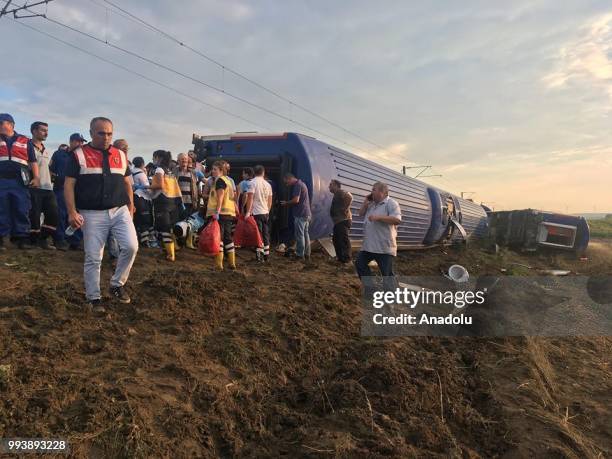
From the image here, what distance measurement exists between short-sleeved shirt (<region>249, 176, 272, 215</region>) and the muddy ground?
216 centimetres

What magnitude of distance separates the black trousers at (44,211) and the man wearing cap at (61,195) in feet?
0.43

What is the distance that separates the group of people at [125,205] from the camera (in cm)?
370

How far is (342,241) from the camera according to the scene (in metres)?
7.57

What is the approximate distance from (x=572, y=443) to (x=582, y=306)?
204 inches

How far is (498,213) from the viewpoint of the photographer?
1562 cm

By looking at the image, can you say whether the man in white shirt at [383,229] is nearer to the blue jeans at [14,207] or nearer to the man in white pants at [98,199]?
the man in white pants at [98,199]

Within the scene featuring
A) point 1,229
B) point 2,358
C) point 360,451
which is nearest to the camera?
point 360,451

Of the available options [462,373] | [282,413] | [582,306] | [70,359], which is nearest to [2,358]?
[70,359]

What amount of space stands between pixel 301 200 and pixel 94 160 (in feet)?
12.7

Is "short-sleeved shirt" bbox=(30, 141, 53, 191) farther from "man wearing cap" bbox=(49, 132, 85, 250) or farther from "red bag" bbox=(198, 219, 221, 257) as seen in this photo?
"red bag" bbox=(198, 219, 221, 257)

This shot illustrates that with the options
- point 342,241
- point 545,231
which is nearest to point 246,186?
point 342,241

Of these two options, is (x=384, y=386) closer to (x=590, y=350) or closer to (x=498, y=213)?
(x=590, y=350)

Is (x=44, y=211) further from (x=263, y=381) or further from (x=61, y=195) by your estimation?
(x=263, y=381)

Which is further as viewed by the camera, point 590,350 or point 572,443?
point 590,350
